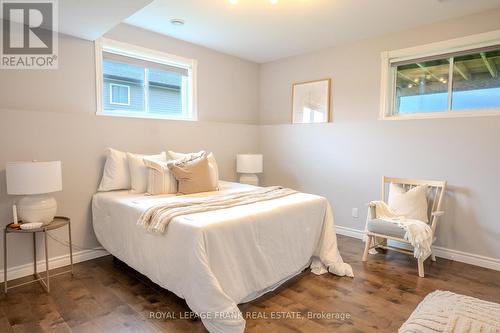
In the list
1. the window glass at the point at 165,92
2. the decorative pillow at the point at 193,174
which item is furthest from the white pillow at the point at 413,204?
the window glass at the point at 165,92

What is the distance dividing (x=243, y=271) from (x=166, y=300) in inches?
26.4

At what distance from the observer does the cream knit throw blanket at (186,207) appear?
2096 millimetres

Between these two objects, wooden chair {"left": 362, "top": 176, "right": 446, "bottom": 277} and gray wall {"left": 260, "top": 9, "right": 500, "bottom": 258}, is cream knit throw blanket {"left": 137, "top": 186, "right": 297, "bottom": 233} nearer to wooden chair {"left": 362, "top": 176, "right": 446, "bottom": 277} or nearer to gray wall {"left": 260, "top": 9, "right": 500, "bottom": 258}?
wooden chair {"left": 362, "top": 176, "right": 446, "bottom": 277}

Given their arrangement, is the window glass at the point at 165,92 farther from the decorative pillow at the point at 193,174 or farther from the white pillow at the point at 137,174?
the decorative pillow at the point at 193,174

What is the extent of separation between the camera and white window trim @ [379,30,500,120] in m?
2.95

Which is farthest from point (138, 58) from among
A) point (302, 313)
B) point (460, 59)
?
point (460, 59)

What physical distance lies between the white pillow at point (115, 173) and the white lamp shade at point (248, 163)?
63.7 inches

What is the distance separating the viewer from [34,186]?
2.31 meters

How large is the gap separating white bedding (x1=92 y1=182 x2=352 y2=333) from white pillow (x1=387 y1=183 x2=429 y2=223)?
35.5 inches

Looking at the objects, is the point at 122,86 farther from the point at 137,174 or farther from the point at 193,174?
the point at 193,174

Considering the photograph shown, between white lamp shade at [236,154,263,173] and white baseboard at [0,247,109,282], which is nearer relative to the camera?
white baseboard at [0,247,109,282]

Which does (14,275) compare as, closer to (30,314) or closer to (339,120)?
(30,314)

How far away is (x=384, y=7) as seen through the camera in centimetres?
285

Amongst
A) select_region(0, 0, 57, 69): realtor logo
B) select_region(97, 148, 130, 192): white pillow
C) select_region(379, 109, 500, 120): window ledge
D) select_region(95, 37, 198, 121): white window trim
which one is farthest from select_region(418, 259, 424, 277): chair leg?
select_region(0, 0, 57, 69): realtor logo
